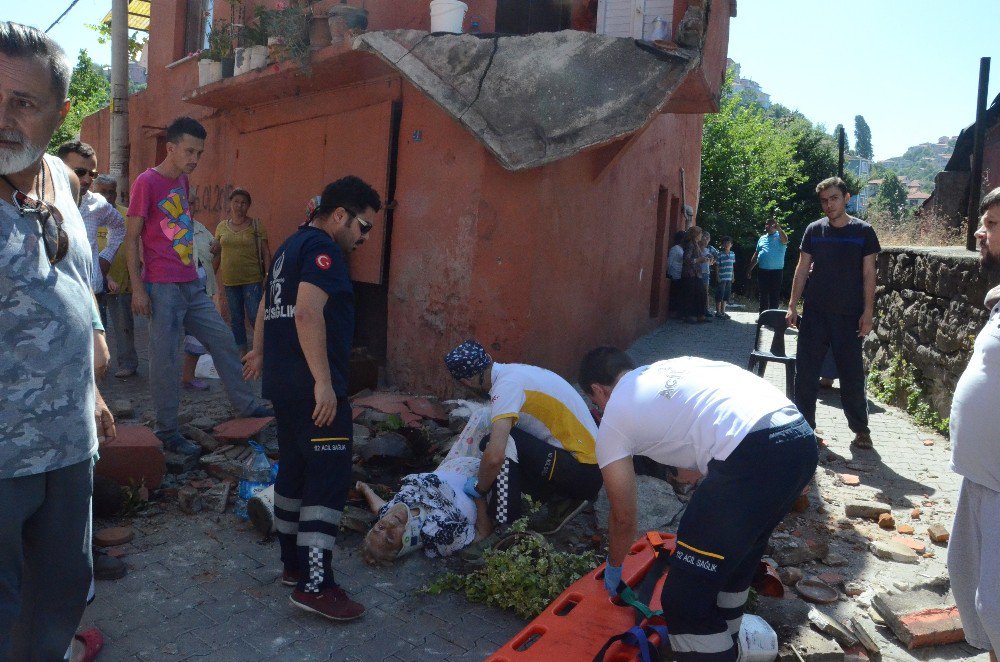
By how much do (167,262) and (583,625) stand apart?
3.44 meters

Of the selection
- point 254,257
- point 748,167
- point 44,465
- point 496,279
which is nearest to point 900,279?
point 496,279

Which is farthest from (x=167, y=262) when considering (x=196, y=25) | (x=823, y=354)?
(x=196, y=25)

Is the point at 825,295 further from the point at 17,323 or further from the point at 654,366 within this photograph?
the point at 17,323

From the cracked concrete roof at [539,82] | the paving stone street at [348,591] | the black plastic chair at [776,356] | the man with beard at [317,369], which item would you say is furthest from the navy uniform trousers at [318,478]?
the black plastic chair at [776,356]

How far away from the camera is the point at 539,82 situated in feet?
19.9

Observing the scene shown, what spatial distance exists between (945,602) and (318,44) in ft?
21.2

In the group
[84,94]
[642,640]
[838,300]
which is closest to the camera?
[642,640]

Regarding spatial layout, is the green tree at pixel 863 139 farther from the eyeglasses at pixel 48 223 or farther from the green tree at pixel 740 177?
the eyeglasses at pixel 48 223

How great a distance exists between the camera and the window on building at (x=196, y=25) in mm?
11078

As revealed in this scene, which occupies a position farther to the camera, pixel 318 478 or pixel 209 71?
pixel 209 71

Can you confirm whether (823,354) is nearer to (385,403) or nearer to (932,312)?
(932,312)

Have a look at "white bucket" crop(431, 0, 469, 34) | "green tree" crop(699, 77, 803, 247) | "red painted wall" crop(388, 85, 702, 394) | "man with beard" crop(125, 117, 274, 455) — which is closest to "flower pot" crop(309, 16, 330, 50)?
"red painted wall" crop(388, 85, 702, 394)

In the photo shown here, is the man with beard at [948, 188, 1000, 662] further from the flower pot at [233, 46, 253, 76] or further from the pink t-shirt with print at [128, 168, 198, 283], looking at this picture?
the flower pot at [233, 46, 253, 76]

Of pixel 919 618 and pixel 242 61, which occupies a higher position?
pixel 242 61
